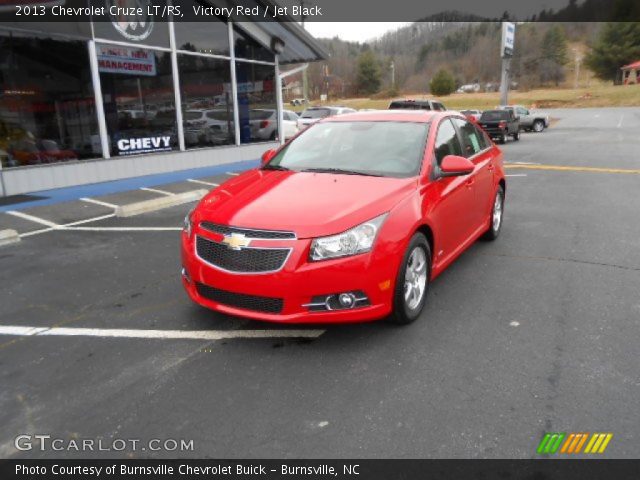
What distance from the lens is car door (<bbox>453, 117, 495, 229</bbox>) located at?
17.9 feet

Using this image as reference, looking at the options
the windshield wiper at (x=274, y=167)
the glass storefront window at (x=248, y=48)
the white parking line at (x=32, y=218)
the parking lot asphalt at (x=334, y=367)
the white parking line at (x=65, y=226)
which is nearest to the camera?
the parking lot asphalt at (x=334, y=367)

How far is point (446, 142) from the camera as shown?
500 cm

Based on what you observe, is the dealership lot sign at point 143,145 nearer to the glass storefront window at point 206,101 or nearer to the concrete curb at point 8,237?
the glass storefront window at point 206,101

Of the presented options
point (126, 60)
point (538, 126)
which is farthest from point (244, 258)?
point (538, 126)

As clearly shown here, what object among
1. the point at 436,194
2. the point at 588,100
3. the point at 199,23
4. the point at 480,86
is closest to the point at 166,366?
the point at 436,194

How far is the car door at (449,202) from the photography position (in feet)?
14.5

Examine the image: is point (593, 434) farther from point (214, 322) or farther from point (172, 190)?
point (172, 190)

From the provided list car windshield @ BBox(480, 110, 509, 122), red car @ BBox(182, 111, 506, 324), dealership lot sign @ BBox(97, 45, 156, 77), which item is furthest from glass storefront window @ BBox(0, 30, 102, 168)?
car windshield @ BBox(480, 110, 509, 122)

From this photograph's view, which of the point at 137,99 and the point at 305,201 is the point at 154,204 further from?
the point at 305,201

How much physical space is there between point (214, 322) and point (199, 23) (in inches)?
447

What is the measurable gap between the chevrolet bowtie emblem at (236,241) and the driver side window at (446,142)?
1999 millimetres

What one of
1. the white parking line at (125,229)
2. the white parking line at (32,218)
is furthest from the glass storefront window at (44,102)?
the white parking line at (125,229)

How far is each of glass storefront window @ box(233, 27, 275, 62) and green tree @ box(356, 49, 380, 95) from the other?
86.5 metres

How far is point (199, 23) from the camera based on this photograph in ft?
43.9
